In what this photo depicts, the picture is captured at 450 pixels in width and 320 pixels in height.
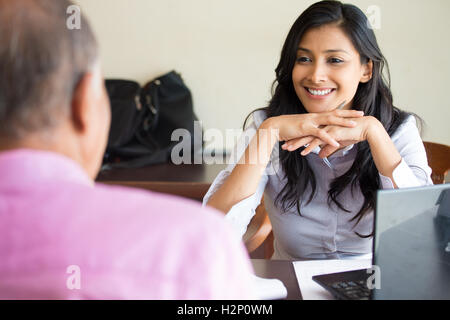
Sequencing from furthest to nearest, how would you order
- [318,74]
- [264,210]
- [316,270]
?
[264,210]
[318,74]
[316,270]

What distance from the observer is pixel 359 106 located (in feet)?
4.83

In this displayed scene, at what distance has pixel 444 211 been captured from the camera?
806mm

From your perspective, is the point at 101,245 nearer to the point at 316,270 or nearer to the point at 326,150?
the point at 316,270

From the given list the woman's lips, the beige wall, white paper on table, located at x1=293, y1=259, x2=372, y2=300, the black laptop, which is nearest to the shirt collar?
the black laptop

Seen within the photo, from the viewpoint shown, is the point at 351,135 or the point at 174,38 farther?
the point at 174,38

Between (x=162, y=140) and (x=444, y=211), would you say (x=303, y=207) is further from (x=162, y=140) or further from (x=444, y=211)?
(x=162, y=140)

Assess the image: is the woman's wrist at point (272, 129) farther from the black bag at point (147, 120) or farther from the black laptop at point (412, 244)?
the black bag at point (147, 120)

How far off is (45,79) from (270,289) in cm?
63

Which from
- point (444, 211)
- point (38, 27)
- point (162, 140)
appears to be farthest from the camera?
point (162, 140)

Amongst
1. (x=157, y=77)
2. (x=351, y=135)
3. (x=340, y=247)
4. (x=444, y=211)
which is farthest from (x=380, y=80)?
(x=157, y=77)

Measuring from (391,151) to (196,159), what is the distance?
4.54ft

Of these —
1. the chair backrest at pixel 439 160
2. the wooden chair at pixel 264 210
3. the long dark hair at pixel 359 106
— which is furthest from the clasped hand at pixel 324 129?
the chair backrest at pixel 439 160

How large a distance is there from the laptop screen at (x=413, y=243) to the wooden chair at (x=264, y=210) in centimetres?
76

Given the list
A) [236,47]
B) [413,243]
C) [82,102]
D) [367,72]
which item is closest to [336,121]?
[367,72]
